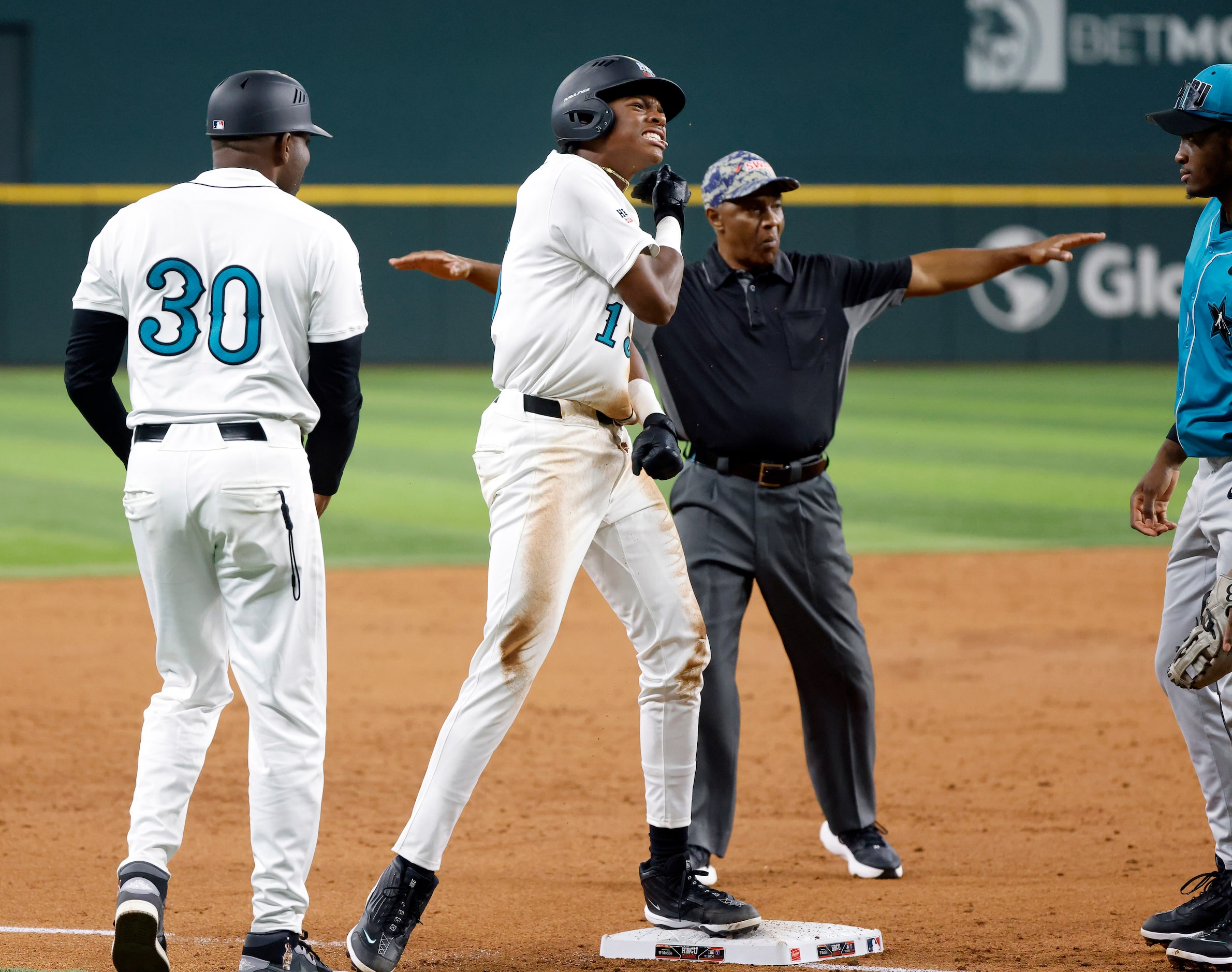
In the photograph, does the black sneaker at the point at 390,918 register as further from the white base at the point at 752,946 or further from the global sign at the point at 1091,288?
the global sign at the point at 1091,288

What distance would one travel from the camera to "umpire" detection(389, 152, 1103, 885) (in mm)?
4609

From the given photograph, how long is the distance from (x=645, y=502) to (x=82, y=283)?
1382 mm

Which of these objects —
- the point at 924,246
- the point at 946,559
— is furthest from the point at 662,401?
the point at 924,246

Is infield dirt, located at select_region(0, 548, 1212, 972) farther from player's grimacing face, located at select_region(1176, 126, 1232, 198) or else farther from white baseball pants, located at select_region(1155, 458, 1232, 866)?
player's grimacing face, located at select_region(1176, 126, 1232, 198)

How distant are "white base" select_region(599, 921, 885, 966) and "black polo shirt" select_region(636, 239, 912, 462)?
4.70 ft

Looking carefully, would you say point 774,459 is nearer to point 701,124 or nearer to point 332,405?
point 332,405

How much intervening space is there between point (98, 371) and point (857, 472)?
35.8 ft

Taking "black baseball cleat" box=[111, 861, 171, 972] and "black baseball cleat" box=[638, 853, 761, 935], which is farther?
"black baseball cleat" box=[638, 853, 761, 935]

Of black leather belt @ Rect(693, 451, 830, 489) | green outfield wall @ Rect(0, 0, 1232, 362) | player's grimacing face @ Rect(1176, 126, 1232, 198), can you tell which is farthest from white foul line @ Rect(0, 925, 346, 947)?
green outfield wall @ Rect(0, 0, 1232, 362)

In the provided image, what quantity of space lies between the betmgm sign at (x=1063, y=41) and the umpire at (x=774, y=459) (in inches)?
867

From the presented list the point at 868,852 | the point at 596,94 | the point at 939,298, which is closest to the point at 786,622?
the point at 868,852

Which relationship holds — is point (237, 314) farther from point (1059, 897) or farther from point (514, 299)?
point (1059, 897)

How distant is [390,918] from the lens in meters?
3.56

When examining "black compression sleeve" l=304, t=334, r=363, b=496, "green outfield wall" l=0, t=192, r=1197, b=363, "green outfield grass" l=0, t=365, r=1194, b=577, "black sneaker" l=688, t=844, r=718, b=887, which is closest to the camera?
"black compression sleeve" l=304, t=334, r=363, b=496
